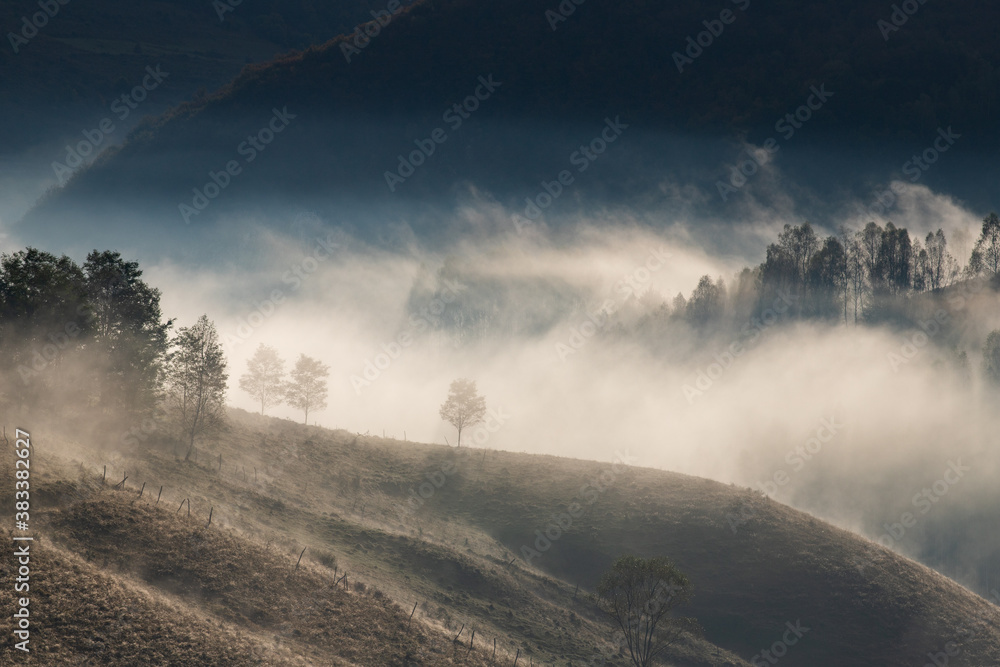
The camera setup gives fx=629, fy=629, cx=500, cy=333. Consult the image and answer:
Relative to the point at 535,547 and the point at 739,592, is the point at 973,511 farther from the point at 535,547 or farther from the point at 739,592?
the point at 535,547

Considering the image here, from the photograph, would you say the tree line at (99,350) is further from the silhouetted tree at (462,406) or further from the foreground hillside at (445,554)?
the silhouetted tree at (462,406)

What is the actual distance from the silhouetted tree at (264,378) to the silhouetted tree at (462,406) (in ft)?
93.3

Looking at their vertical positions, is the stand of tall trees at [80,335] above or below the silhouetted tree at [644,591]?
above

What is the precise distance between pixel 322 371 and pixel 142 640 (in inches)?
3071

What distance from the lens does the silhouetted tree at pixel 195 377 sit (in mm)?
66688

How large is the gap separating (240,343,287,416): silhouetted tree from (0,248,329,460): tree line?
1293 inches

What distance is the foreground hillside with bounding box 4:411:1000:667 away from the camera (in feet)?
124

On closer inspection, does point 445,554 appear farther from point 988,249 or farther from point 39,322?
point 988,249

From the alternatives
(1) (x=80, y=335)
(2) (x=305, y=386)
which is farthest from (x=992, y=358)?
(1) (x=80, y=335)

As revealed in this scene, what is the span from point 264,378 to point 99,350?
160ft

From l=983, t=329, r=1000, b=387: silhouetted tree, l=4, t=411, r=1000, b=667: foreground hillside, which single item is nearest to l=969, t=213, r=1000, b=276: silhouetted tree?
l=983, t=329, r=1000, b=387: silhouetted tree

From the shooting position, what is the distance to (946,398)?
523ft

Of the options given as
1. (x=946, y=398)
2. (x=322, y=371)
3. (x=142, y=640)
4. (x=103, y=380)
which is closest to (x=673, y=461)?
(x=946, y=398)

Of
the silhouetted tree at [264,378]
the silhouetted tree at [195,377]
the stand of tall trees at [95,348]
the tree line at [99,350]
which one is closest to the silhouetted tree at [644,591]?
the tree line at [99,350]
